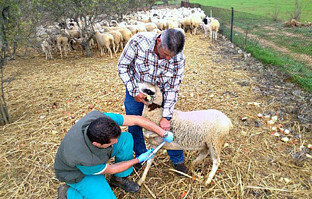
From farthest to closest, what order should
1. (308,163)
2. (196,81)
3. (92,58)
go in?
(92,58)
(196,81)
(308,163)

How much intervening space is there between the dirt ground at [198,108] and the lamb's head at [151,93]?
3.92ft

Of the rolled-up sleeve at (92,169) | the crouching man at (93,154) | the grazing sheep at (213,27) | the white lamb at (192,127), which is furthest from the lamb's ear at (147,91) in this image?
the grazing sheep at (213,27)

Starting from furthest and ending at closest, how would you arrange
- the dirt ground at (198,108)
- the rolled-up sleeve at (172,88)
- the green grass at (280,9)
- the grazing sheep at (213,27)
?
the green grass at (280,9) → the grazing sheep at (213,27) → the dirt ground at (198,108) → the rolled-up sleeve at (172,88)

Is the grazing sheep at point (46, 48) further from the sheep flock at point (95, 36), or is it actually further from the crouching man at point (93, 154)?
the crouching man at point (93, 154)

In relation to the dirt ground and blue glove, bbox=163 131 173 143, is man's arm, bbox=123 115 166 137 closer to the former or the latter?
blue glove, bbox=163 131 173 143

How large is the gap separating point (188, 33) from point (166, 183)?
40.3 feet

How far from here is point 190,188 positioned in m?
2.91

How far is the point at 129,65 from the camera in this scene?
2.67 m

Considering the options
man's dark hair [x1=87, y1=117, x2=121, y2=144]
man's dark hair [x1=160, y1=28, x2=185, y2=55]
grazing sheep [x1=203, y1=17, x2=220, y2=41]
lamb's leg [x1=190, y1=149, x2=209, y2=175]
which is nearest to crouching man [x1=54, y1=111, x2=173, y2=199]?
man's dark hair [x1=87, y1=117, x2=121, y2=144]

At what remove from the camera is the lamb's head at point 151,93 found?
2.49 m

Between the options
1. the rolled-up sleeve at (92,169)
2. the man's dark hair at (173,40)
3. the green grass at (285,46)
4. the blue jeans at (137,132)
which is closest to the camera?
the man's dark hair at (173,40)

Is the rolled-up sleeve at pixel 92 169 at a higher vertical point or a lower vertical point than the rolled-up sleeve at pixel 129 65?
lower

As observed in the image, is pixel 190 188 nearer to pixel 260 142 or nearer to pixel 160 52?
pixel 260 142

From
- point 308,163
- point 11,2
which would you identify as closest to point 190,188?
point 308,163
